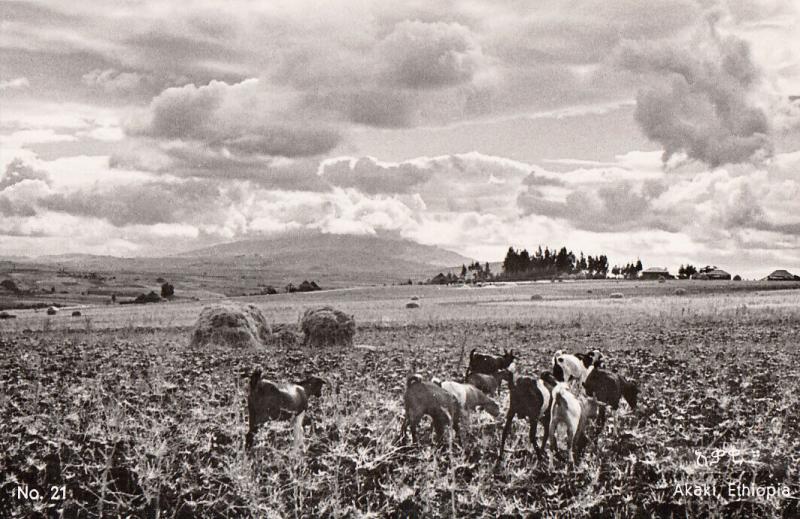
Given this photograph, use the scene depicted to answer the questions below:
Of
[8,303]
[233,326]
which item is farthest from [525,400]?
[8,303]

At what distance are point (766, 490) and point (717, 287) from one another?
102 metres

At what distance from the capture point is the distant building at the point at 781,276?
406 feet

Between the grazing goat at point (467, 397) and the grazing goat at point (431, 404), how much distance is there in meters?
0.10

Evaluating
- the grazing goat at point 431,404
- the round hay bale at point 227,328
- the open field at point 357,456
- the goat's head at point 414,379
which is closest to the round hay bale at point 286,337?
the round hay bale at point 227,328

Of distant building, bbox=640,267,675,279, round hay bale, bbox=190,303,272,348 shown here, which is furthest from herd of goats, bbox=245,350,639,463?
distant building, bbox=640,267,675,279

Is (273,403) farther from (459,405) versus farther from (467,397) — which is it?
(467,397)

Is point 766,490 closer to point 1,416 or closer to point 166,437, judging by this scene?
point 166,437

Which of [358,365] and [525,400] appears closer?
[525,400]

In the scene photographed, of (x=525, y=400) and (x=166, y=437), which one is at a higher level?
(x=525, y=400)

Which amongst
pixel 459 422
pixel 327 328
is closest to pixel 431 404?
pixel 459 422

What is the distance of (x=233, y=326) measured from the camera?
96.9 feet

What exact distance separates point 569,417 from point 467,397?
1515 millimetres

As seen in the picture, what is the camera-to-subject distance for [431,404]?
32.9ft

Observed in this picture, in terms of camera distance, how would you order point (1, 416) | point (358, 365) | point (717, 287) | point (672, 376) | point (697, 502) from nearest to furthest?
1. point (697, 502)
2. point (1, 416)
3. point (672, 376)
4. point (358, 365)
5. point (717, 287)
